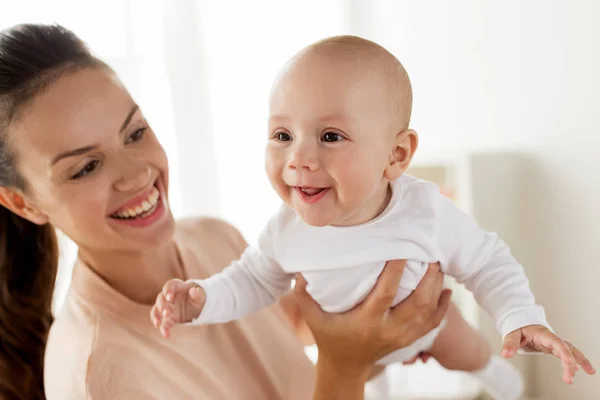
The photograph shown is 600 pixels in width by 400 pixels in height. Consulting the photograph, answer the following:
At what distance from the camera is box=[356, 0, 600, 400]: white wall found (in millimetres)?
2012

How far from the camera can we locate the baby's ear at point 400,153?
112cm

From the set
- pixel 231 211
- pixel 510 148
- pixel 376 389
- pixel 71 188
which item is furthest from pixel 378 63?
pixel 231 211

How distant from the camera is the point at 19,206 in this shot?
137 centimetres

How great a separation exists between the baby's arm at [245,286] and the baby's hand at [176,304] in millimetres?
28

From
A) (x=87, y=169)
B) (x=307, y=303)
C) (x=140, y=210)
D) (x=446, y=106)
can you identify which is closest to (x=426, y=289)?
(x=307, y=303)

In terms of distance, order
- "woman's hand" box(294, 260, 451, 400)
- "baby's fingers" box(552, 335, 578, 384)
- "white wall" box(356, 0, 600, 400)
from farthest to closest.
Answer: "white wall" box(356, 0, 600, 400)
"woman's hand" box(294, 260, 451, 400)
"baby's fingers" box(552, 335, 578, 384)

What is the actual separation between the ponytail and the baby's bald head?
0.77m

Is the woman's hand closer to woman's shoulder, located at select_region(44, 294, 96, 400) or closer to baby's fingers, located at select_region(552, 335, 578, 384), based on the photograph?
baby's fingers, located at select_region(552, 335, 578, 384)

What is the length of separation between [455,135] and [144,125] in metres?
1.47

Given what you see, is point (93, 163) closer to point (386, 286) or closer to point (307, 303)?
point (307, 303)

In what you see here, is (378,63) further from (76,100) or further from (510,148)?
(510,148)

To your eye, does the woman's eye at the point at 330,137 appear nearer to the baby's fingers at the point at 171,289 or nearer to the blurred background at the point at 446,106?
the baby's fingers at the point at 171,289

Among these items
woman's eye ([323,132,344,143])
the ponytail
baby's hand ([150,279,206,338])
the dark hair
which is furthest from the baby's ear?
the ponytail

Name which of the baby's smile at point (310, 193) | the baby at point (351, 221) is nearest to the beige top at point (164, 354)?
the baby at point (351, 221)
